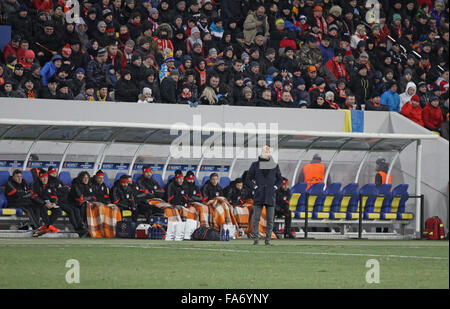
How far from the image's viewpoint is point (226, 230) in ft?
59.4

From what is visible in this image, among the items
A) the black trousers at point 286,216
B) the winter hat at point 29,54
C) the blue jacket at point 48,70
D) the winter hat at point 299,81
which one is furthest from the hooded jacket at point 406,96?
the winter hat at point 29,54

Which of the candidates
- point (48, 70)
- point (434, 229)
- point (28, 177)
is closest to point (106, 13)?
point (48, 70)

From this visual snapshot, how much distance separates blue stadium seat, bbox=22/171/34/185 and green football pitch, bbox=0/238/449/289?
119 inches

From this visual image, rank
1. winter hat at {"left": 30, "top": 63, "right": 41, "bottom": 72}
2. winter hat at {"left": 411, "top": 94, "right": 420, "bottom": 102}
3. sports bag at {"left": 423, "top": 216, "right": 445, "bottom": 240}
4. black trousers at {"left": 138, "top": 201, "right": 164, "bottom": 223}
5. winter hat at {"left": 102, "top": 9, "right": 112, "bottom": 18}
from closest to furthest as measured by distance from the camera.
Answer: black trousers at {"left": 138, "top": 201, "right": 164, "bottom": 223} → winter hat at {"left": 30, "top": 63, "right": 41, "bottom": 72} → sports bag at {"left": 423, "top": 216, "right": 445, "bottom": 240} → winter hat at {"left": 102, "top": 9, "right": 112, "bottom": 18} → winter hat at {"left": 411, "top": 94, "right": 420, "bottom": 102}

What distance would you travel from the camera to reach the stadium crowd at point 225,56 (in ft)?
66.7

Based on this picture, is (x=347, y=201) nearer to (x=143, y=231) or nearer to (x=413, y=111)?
(x=413, y=111)

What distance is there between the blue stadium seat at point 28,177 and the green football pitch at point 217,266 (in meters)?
3.02

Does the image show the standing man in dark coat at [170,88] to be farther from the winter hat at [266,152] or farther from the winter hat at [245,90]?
the winter hat at [266,152]

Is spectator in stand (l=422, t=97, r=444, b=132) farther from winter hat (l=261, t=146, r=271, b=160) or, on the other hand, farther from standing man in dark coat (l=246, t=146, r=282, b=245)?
winter hat (l=261, t=146, r=271, b=160)

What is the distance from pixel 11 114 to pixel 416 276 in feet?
35.8

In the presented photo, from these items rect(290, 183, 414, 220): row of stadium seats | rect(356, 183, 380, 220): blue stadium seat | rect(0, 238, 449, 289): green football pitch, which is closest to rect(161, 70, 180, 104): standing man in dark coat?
rect(290, 183, 414, 220): row of stadium seats

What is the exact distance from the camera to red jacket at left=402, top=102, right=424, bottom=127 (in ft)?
75.9
